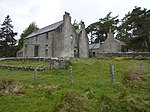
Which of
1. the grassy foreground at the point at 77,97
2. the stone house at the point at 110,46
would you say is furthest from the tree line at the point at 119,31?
the grassy foreground at the point at 77,97

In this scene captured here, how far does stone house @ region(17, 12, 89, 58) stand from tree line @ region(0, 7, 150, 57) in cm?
882

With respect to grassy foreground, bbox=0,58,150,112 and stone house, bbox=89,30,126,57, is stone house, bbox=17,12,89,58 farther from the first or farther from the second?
grassy foreground, bbox=0,58,150,112

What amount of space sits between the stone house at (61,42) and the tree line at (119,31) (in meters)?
8.82

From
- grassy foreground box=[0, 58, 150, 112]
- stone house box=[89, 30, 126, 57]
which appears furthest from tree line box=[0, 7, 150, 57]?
grassy foreground box=[0, 58, 150, 112]

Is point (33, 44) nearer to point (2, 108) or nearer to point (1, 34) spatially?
point (1, 34)

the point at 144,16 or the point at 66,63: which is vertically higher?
the point at 144,16

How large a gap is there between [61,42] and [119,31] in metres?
31.6

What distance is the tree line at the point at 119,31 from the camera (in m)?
37.4

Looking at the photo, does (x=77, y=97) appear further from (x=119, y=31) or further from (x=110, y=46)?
(x=119, y=31)

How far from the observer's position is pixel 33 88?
11516 mm

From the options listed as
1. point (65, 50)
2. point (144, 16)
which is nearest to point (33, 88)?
point (65, 50)

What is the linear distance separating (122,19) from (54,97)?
55.3 meters

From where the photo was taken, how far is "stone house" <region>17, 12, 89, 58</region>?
35375 millimetres

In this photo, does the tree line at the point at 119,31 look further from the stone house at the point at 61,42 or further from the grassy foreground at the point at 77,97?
the grassy foreground at the point at 77,97
